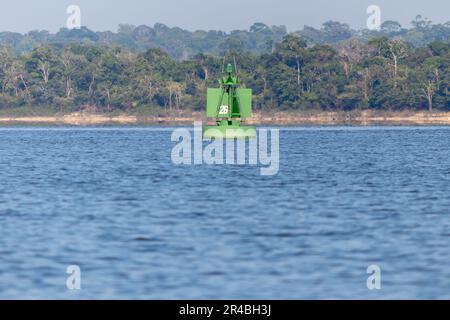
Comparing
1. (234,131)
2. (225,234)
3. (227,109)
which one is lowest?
(234,131)

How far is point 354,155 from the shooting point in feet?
317

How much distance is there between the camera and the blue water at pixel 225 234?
3053 cm

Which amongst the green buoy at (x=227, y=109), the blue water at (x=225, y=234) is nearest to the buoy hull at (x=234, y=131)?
the green buoy at (x=227, y=109)

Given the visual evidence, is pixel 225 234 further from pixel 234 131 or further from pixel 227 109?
pixel 227 109

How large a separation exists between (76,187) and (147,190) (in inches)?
176

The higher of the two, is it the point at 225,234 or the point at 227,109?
the point at 227,109

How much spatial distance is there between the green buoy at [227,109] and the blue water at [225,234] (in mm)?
40006

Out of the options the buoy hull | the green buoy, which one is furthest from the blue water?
the green buoy

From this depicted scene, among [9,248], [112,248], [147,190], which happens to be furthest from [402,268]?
[147,190]

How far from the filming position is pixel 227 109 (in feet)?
374

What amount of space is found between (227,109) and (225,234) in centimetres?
7497

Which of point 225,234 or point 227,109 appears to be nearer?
point 225,234

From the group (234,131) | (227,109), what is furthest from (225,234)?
(227,109)

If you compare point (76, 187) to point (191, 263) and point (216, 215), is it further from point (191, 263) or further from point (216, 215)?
point (191, 263)
